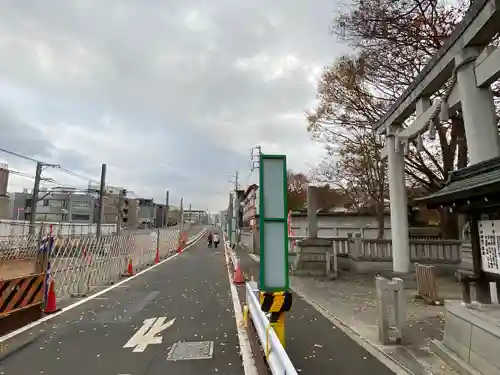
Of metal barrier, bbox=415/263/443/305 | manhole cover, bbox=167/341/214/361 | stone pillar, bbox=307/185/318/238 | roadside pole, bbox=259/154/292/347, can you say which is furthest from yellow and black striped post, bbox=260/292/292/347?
stone pillar, bbox=307/185/318/238

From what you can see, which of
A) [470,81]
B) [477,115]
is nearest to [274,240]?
[477,115]

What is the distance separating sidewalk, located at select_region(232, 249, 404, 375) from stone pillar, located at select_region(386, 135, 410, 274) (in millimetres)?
5702

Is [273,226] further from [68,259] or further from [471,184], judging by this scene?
[68,259]

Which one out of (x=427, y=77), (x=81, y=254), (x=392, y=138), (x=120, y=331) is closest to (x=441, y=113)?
(x=427, y=77)

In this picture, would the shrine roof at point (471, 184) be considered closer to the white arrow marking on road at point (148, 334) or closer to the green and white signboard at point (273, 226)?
the green and white signboard at point (273, 226)

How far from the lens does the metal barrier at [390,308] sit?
664 cm

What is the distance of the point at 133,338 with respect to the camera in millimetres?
7023

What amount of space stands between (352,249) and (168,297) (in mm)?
9238

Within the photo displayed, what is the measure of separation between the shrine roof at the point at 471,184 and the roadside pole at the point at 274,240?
2649 millimetres

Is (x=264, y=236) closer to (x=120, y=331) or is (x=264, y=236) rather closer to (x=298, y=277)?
(x=120, y=331)

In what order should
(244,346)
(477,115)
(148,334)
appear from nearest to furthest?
(244,346), (148,334), (477,115)

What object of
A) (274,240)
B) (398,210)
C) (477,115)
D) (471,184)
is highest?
(477,115)

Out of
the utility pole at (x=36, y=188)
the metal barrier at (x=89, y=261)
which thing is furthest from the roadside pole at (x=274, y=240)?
the utility pole at (x=36, y=188)

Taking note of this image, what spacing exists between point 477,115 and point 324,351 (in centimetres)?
604
